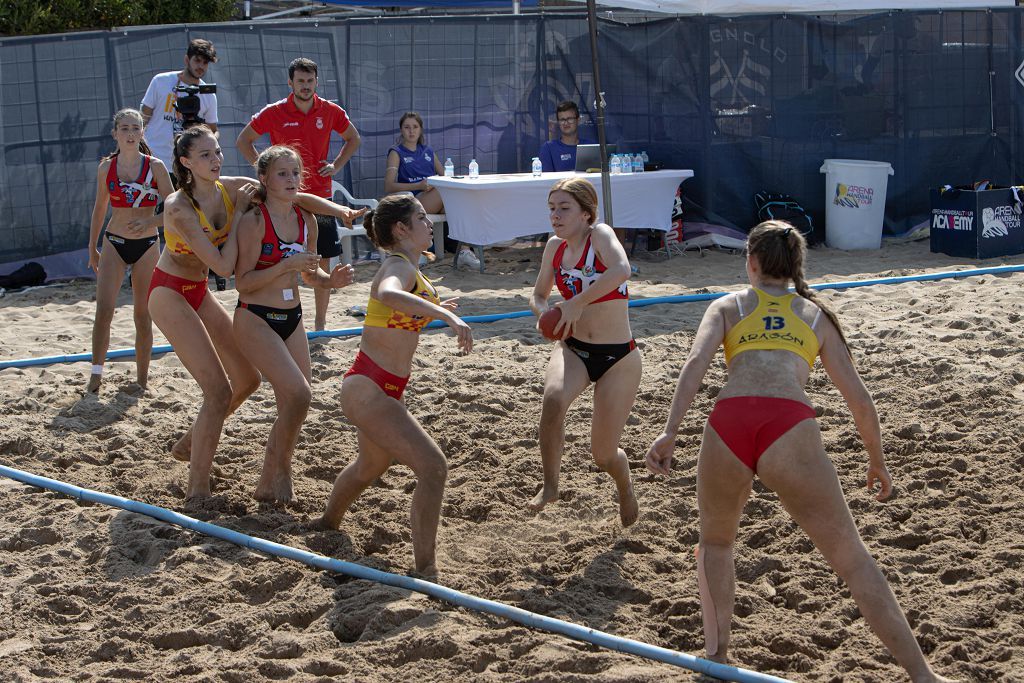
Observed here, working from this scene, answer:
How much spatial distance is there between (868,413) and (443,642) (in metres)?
1.67

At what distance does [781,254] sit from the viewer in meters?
3.68

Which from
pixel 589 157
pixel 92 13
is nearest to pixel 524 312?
pixel 589 157

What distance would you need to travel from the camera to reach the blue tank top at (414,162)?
1143 centimetres

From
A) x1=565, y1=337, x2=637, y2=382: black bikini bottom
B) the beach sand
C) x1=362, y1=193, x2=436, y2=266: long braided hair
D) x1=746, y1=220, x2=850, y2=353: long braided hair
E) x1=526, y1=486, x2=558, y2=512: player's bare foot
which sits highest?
x1=362, y1=193, x2=436, y2=266: long braided hair

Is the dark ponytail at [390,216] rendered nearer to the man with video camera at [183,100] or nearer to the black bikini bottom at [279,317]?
the black bikini bottom at [279,317]

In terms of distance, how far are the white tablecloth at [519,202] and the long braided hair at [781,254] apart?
6.95 metres

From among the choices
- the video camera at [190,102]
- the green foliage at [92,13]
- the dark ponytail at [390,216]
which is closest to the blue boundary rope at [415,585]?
the dark ponytail at [390,216]

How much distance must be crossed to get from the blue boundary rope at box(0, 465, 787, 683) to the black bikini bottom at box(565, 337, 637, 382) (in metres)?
1.16

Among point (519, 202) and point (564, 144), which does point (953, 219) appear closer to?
point (564, 144)

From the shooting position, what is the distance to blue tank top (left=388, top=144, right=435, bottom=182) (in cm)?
1143

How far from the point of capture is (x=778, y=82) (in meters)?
12.3

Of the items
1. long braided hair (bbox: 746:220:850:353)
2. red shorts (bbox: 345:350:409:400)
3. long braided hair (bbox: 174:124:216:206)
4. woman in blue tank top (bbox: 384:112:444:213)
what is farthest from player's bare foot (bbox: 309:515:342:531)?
woman in blue tank top (bbox: 384:112:444:213)

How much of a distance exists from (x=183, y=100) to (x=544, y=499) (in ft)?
19.5

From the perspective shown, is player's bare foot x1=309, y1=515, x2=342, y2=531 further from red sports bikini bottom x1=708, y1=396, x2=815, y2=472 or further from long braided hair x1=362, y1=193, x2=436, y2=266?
red sports bikini bottom x1=708, y1=396, x2=815, y2=472
